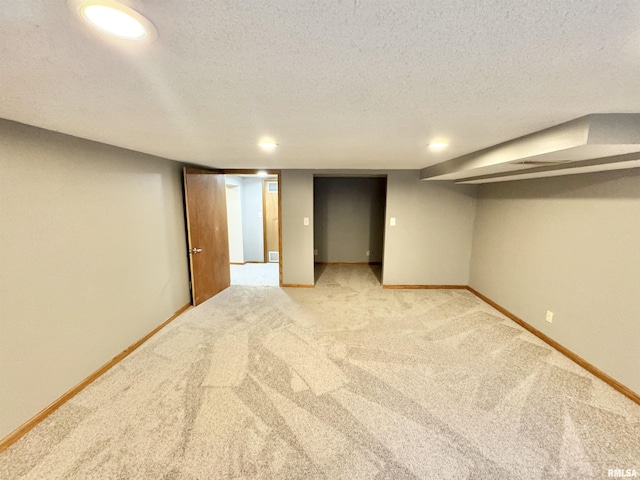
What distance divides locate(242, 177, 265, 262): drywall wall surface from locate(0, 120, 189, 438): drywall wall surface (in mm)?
3074

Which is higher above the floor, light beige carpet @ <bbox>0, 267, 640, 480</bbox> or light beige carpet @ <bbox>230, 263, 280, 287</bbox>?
light beige carpet @ <bbox>230, 263, 280, 287</bbox>

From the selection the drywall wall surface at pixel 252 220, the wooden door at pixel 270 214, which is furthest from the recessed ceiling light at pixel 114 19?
the drywall wall surface at pixel 252 220

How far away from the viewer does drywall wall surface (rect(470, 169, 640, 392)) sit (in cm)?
201

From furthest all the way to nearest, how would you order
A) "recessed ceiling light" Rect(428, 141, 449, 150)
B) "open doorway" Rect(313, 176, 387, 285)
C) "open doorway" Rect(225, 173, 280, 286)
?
"open doorway" Rect(225, 173, 280, 286) < "open doorway" Rect(313, 176, 387, 285) < "recessed ceiling light" Rect(428, 141, 449, 150)

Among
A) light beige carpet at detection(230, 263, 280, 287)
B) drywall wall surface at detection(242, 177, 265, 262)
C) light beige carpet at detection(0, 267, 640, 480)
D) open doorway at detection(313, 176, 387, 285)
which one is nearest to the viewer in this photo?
light beige carpet at detection(0, 267, 640, 480)

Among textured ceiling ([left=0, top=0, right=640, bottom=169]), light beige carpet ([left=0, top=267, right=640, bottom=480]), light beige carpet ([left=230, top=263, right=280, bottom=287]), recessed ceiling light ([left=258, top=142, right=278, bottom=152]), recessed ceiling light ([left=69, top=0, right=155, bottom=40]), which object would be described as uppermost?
recessed ceiling light ([left=258, top=142, right=278, bottom=152])

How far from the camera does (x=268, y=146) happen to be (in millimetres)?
2324

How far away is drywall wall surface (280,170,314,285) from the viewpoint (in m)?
Answer: 4.14

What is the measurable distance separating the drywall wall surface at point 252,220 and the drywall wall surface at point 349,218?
4.44 feet

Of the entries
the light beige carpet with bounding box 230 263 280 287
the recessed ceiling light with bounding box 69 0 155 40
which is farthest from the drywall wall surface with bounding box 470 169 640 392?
the light beige carpet with bounding box 230 263 280 287

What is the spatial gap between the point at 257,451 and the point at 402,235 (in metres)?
3.46

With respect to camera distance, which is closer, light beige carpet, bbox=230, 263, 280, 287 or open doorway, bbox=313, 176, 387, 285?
light beige carpet, bbox=230, 263, 280, 287

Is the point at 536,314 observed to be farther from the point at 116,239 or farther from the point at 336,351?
the point at 116,239

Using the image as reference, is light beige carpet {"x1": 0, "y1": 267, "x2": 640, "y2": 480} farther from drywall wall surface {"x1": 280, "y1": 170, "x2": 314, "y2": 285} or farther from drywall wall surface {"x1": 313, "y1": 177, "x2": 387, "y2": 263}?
drywall wall surface {"x1": 313, "y1": 177, "x2": 387, "y2": 263}
